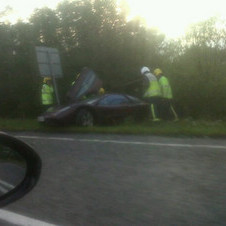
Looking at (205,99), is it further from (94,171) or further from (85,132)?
(94,171)

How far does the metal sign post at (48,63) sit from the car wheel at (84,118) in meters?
3.12

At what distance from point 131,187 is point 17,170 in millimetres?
3611

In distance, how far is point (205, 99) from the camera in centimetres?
1978

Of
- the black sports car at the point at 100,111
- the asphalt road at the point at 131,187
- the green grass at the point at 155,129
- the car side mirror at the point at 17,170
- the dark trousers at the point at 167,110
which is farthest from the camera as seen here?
the dark trousers at the point at 167,110

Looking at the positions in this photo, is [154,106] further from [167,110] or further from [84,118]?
[84,118]

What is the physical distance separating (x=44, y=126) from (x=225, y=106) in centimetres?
712

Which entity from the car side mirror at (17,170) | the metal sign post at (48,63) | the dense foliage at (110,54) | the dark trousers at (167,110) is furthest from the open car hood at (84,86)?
the car side mirror at (17,170)

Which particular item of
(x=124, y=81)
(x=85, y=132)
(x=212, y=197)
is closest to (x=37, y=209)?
(x=212, y=197)

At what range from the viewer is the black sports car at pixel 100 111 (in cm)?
1563

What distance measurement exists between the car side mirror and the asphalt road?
6.75ft

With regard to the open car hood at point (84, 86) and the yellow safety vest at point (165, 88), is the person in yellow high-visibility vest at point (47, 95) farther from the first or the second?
the yellow safety vest at point (165, 88)

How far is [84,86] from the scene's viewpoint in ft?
56.4

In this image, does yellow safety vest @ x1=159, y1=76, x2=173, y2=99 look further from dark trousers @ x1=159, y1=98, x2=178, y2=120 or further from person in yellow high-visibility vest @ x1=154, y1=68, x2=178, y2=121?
dark trousers @ x1=159, y1=98, x2=178, y2=120

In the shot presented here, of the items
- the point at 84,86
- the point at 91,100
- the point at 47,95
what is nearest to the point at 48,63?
the point at 47,95
